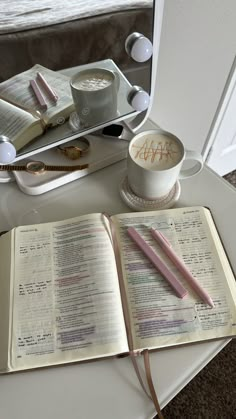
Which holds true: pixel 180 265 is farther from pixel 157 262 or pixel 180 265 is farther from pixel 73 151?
pixel 73 151

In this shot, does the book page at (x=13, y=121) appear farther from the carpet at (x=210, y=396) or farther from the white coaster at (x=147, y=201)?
the carpet at (x=210, y=396)

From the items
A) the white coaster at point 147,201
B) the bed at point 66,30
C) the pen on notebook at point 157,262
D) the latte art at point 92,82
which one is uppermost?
the bed at point 66,30

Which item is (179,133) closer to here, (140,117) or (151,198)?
(140,117)

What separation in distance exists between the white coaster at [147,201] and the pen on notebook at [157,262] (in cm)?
6

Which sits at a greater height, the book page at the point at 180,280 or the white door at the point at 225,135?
the book page at the point at 180,280

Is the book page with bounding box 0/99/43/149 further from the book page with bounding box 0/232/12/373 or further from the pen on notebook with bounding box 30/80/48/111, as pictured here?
the book page with bounding box 0/232/12/373

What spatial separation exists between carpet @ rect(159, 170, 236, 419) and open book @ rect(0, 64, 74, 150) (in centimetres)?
90

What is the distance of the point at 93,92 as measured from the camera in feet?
1.96

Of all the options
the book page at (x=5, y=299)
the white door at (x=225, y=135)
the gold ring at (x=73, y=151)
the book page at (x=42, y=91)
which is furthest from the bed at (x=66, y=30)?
the white door at (x=225, y=135)

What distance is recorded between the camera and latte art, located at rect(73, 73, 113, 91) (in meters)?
0.60

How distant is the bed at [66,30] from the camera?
53cm

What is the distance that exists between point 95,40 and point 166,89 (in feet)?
0.99

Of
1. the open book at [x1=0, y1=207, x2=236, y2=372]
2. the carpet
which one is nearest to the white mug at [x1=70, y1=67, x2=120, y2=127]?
the open book at [x1=0, y1=207, x2=236, y2=372]

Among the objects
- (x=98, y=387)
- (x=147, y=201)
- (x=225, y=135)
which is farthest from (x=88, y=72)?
(x=225, y=135)
